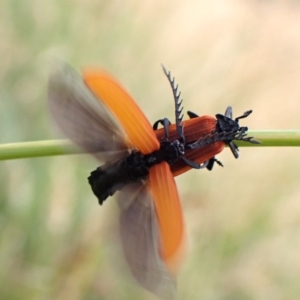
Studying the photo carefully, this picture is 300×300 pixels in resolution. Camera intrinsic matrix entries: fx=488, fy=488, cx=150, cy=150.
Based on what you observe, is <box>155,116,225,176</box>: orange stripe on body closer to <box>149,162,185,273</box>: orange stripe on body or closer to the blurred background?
<box>149,162,185,273</box>: orange stripe on body

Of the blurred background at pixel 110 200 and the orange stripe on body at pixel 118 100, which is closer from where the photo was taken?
the orange stripe on body at pixel 118 100

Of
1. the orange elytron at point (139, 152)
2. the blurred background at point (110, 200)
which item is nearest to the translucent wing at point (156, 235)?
the orange elytron at point (139, 152)

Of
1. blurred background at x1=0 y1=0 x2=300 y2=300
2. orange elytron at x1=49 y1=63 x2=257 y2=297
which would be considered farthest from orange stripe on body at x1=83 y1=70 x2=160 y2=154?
blurred background at x1=0 y1=0 x2=300 y2=300

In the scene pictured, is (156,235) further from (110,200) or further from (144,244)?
(110,200)

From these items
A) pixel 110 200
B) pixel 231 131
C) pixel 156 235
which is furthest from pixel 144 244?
→ pixel 110 200

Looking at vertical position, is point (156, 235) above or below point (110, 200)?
below

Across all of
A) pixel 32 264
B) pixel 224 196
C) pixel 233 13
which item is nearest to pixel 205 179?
pixel 224 196

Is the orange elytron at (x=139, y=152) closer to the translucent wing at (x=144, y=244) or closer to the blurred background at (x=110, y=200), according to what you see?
the translucent wing at (x=144, y=244)

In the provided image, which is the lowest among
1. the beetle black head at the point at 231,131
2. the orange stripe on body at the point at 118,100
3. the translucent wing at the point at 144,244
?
Answer: the translucent wing at the point at 144,244
